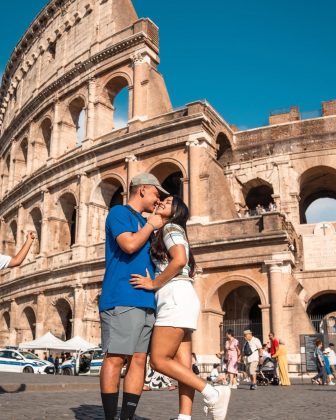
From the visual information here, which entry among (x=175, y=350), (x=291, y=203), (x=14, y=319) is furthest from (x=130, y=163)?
(x=175, y=350)

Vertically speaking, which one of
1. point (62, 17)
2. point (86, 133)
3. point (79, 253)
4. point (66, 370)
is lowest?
point (66, 370)

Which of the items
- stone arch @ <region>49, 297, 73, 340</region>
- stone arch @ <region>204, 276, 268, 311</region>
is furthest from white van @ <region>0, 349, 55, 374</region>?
stone arch @ <region>204, 276, 268, 311</region>

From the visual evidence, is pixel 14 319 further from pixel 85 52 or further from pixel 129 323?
pixel 129 323

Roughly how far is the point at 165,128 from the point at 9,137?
16612 mm

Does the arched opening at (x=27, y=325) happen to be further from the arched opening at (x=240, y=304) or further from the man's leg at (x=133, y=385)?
the man's leg at (x=133, y=385)

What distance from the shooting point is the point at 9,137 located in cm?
3372

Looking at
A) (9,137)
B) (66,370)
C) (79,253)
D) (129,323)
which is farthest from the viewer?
(9,137)

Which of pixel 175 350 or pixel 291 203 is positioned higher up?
pixel 291 203

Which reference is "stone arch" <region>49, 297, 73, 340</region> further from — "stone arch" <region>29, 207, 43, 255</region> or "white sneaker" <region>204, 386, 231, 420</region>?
"white sneaker" <region>204, 386, 231, 420</region>

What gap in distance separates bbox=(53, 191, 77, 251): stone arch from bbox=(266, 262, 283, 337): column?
11.3 m

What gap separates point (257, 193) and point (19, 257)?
765 inches

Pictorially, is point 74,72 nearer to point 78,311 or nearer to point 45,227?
point 45,227

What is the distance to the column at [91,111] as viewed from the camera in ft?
79.7

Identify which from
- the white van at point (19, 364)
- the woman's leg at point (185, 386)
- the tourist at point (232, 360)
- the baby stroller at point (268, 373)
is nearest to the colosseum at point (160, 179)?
the white van at point (19, 364)
